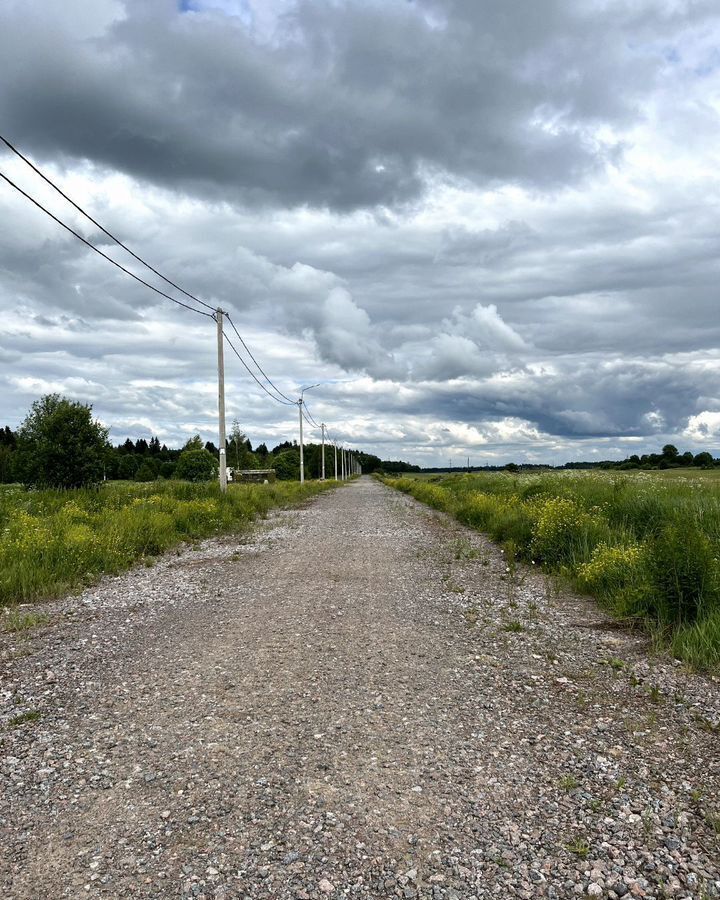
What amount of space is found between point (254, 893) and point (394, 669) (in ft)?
10.5

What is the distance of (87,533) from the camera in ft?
41.9

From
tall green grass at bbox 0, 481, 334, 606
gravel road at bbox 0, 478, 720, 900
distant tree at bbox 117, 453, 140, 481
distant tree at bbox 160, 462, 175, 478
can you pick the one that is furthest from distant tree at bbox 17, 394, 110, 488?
distant tree at bbox 117, 453, 140, 481

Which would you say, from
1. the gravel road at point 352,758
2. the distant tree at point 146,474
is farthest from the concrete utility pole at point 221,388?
the distant tree at point 146,474

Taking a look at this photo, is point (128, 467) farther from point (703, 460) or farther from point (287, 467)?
point (703, 460)

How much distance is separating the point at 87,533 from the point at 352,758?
1017 cm

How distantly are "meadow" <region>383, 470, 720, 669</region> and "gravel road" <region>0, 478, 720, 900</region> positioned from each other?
491mm

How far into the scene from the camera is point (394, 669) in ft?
19.7

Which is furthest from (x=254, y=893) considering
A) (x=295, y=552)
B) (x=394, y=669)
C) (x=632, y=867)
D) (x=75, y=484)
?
(x=75, y=484)

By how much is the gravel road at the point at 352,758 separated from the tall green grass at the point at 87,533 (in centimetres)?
189

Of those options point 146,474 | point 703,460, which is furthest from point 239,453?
point 703,460

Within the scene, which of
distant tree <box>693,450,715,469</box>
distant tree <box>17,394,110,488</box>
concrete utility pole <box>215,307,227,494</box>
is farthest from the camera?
distant tree <box>693,450,715,469</box>

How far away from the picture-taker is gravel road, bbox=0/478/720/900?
307cm

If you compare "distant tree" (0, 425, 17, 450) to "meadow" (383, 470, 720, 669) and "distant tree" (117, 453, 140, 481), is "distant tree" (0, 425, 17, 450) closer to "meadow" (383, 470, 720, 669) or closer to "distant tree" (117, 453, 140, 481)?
"distant tree" (117, 453, 140, 481)

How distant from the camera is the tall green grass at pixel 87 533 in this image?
32.3 feet
